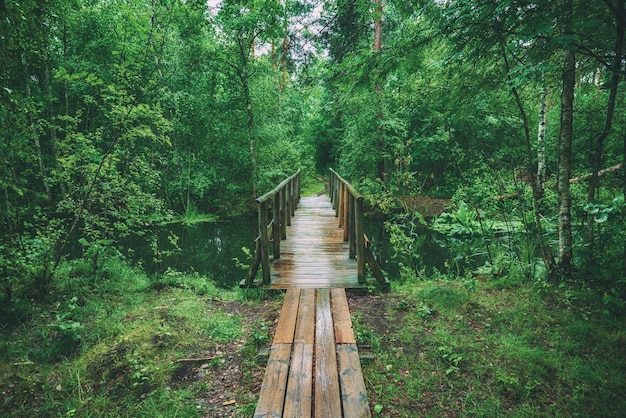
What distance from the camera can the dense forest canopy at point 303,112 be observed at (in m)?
3.19

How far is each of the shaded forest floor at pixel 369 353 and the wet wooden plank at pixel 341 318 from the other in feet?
0.43

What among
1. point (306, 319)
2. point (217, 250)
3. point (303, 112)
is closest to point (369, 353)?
point (306, 319)

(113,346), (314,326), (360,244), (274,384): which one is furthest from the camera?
(360,244)

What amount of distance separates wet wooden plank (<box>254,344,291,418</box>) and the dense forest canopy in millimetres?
2757

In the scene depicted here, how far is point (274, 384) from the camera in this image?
243cm

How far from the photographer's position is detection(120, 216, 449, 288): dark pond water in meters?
7.05

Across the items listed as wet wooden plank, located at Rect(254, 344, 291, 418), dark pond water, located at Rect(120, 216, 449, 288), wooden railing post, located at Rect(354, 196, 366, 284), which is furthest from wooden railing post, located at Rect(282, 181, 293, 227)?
wet wooden plank, located at Rect(254, 344, 291, 418)

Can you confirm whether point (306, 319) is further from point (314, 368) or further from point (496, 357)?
point (496, 357)

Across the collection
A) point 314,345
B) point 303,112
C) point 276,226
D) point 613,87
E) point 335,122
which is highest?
point 303,112

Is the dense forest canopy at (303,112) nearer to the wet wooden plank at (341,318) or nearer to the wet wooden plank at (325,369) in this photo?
the wet wooden plank at (341,318)

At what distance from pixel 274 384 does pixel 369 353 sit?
951 mm

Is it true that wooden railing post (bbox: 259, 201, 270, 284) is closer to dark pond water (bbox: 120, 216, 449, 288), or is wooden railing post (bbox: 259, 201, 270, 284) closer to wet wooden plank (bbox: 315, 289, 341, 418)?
wet wooden plank (bbox: 315, 289, 341, 418)

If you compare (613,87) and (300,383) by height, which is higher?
(613,87)

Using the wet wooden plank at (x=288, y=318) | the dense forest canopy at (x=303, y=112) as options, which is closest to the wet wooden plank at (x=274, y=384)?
the wet wooden plank at (x=288, y=318)
